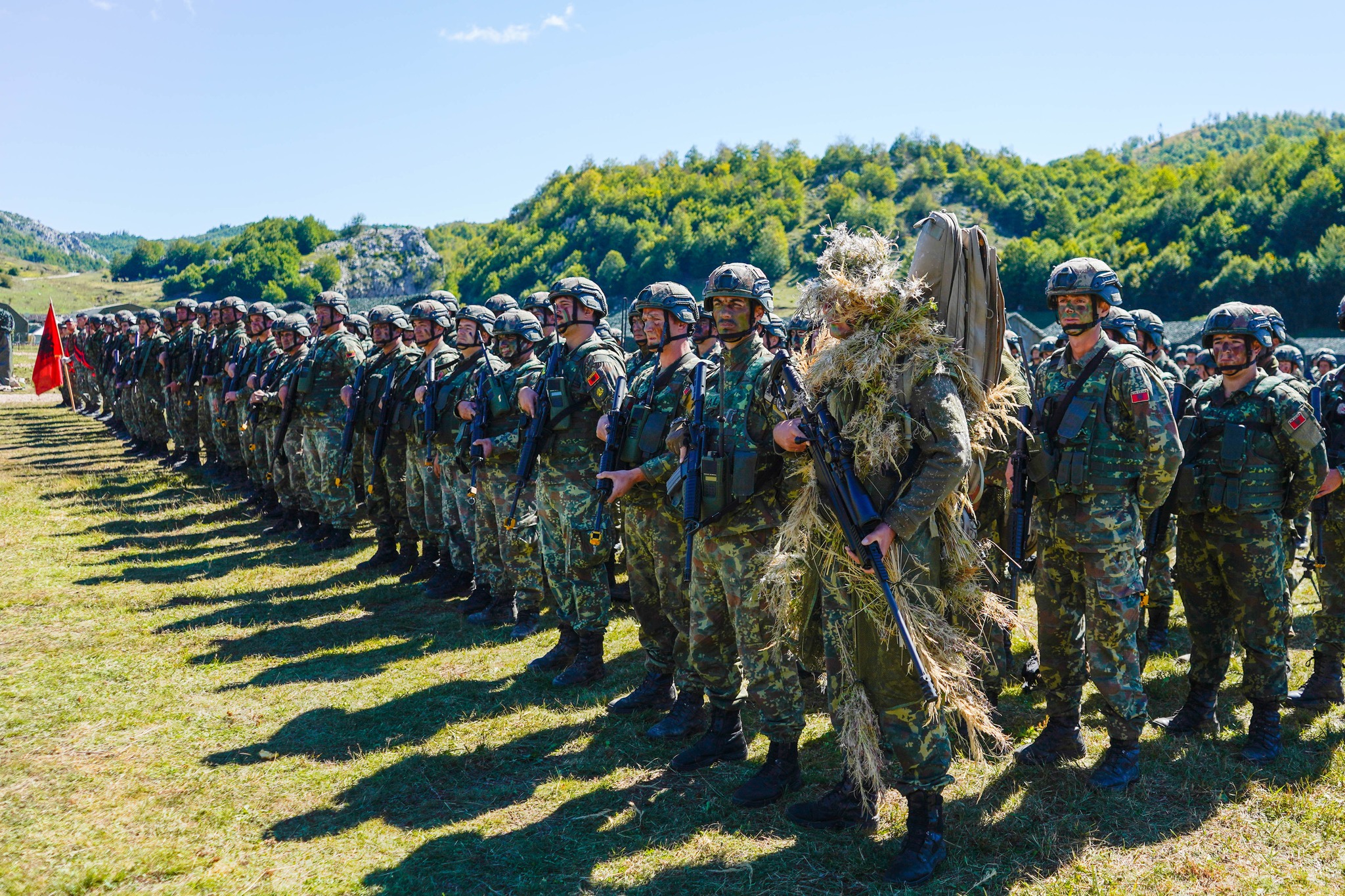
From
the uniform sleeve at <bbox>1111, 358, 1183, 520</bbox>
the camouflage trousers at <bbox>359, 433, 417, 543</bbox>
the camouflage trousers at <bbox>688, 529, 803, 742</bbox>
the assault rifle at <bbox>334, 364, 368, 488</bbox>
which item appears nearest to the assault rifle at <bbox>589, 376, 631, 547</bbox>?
the camouflage trousers at <bbox>688, 529, 803, 742</bbox>

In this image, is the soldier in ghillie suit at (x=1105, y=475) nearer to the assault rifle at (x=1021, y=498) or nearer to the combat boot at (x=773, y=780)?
the assault rifle at (x=1021, y=498)

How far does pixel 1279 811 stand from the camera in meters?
4.59

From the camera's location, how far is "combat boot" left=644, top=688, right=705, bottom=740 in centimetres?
557

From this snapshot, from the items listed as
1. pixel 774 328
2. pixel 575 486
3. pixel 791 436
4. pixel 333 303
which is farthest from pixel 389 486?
pixel 791 436

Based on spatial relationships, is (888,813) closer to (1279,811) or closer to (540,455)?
(1279,811)

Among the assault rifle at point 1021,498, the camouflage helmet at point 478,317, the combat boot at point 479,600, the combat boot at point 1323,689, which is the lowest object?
the combat boot at point 1323,689

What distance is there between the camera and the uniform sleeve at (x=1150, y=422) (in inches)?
186

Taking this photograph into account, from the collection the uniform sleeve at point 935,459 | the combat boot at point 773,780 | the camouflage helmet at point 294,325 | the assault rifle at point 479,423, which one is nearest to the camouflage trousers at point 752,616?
the combat boot at point 773,780

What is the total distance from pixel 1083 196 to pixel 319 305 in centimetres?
10583

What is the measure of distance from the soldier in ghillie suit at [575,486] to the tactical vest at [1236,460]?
3.86m

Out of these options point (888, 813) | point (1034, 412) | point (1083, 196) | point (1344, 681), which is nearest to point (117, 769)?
point (888, 813)

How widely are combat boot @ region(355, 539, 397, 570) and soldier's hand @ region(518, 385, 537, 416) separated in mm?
4063

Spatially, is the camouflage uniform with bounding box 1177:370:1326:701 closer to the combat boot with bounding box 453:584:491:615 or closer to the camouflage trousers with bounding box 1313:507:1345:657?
the camouflage trousers with bounding box 1313:507:1345:657

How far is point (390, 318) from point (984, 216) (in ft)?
320
